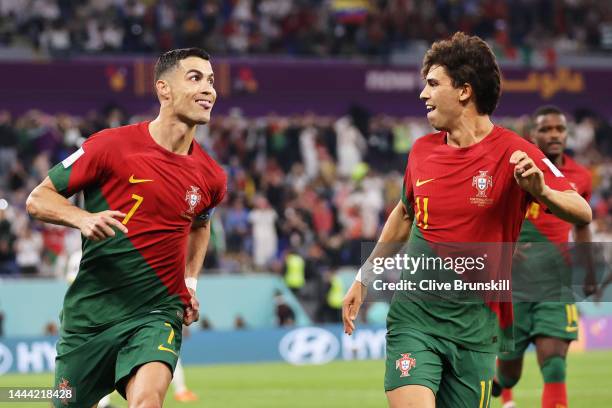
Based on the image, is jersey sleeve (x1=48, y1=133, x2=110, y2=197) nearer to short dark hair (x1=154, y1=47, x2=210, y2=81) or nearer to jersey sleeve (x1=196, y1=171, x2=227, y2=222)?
short dark hair (x1=154, y1=47, x2=210, y2=81)

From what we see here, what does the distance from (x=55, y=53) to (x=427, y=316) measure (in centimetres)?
2253

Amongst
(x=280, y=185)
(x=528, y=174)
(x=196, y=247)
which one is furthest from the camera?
(x=280, y=185)

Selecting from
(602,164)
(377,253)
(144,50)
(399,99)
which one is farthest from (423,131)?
(377,253)

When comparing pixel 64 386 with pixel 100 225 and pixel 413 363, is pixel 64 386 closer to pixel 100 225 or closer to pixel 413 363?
pixel 100 225

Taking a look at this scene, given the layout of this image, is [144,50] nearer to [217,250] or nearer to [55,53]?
[55,53]

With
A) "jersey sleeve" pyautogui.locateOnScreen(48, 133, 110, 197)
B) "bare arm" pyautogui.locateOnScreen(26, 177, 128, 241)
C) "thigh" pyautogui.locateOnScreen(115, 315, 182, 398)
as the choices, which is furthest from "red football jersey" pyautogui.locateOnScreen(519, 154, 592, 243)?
"bare arm" pyautogui.locateOnScreen(26, 177, 128, 241)

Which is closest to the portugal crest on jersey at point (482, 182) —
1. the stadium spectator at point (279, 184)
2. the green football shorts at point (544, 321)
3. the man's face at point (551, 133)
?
the green football shorts at point (544, 321)

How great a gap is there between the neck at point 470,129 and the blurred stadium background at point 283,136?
22.5 feet

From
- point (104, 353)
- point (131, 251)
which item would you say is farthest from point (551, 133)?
point (104, 353)

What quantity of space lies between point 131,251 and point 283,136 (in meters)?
21.6

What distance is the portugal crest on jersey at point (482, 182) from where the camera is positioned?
6.66 meters

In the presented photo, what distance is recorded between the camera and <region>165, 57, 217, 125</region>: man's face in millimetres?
7199

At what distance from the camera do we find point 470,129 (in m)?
6.84

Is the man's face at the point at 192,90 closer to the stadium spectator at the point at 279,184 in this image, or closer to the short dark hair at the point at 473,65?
the short dark hair at the point at 473,65
